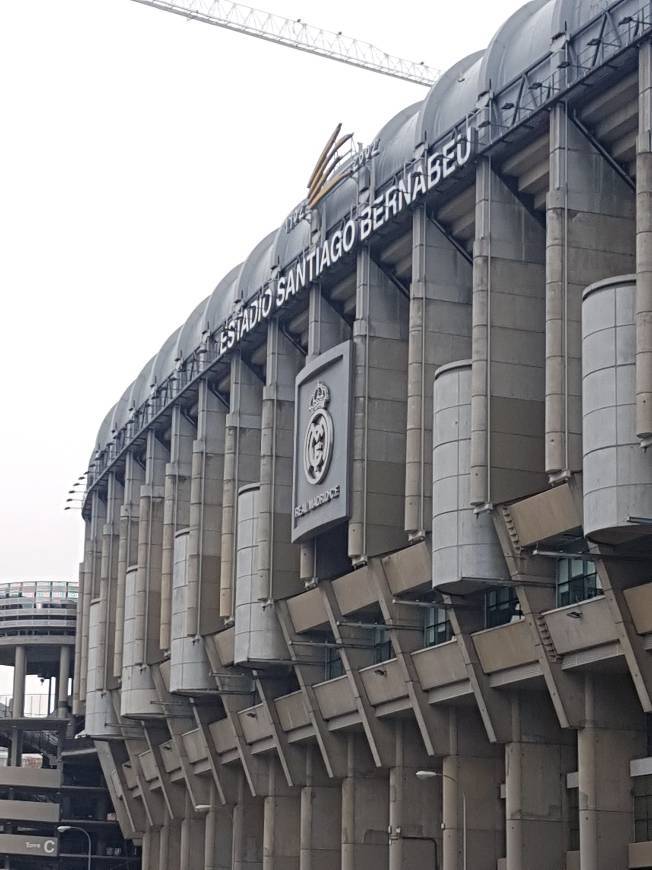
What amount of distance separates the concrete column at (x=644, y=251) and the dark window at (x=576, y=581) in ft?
29.6

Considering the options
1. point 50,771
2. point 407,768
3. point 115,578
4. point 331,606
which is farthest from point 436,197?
point 50,771

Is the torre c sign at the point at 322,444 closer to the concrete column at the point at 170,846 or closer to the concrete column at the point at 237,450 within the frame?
the concrete column at the point at 237,450

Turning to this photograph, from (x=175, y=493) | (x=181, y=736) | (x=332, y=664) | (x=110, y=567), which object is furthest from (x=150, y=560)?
(x=332, y=664)

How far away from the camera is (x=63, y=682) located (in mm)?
149625

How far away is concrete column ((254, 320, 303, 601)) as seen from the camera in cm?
8412

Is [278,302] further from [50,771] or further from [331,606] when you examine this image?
[50,771]

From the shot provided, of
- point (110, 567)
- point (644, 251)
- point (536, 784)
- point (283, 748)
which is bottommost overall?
point (536, 784)

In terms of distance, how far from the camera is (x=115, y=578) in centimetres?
12081

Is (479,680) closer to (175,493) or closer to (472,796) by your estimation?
(472,796)

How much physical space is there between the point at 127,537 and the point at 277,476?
3184cm

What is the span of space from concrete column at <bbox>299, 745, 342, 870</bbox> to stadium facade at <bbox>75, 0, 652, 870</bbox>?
19 cm

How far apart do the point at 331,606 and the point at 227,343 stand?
67.3 feet

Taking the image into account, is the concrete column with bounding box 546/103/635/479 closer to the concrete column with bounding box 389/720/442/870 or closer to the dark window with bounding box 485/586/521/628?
the dark window with bounding box 485/586/521/628

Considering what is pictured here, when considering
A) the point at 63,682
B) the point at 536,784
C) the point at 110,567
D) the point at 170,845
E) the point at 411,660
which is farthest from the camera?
the point at 63,682
